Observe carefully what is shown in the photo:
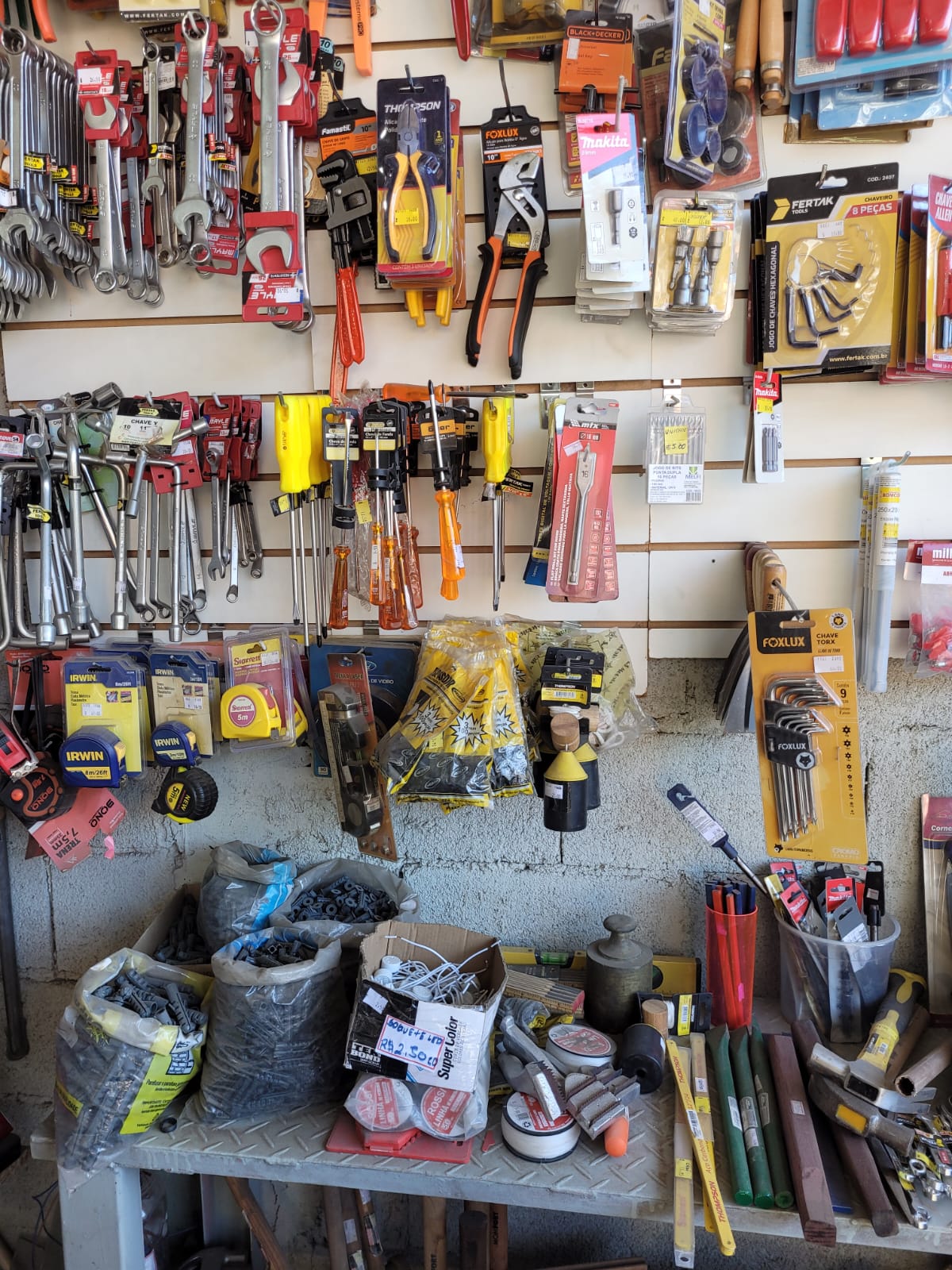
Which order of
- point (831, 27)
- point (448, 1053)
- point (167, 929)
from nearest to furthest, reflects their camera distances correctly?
point (448, 1053), point (831, 27), point (167, 929)

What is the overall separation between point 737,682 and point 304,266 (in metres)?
1.28

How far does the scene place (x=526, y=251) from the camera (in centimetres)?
174

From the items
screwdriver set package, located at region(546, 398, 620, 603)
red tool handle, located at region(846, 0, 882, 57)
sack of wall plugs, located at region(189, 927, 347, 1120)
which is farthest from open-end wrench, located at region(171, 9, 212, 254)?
sack of wall plugs, located at region(189, 927, 347, 1120)

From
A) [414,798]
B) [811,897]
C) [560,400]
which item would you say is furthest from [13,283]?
[811,897]

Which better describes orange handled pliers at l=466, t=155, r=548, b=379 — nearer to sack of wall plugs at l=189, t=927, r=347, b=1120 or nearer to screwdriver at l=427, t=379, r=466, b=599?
screwdriver at l=427, t=379, r=466, b=599

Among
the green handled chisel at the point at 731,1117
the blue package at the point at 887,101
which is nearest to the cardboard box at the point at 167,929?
the green handled chisel at the point at 731,1117

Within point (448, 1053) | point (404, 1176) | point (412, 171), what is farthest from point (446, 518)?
point (404, 1176)

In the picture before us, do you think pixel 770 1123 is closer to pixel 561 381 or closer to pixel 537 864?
pixel 537 864

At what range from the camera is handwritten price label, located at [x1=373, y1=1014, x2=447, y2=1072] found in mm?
1439

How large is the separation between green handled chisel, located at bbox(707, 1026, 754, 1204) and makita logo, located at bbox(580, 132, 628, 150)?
5.76 ft

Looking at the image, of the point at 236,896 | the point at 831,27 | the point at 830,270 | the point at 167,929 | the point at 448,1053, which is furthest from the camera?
the point at 167,929

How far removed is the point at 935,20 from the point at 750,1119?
6.55 ft

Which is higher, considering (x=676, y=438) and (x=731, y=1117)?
(x=676, y=438)

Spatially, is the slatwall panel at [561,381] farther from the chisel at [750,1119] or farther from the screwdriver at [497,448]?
the chisel at [750,1119]
